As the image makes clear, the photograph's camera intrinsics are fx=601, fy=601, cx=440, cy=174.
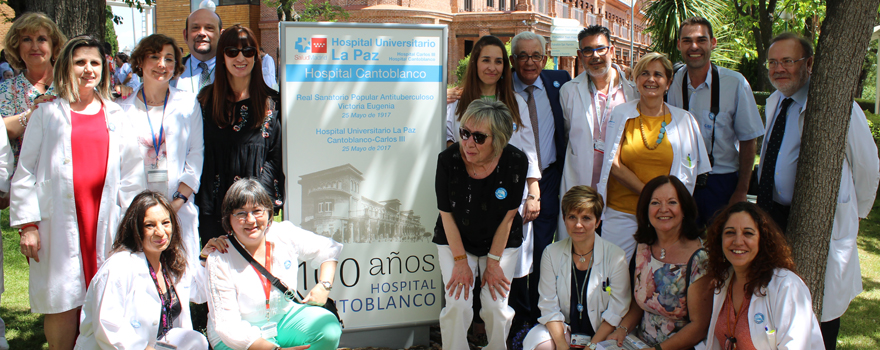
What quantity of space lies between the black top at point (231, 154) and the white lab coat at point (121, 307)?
789 mm

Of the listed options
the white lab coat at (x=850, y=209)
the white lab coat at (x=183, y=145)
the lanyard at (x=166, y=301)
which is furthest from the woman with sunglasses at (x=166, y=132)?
the white lab coat at (x=850, y=209)

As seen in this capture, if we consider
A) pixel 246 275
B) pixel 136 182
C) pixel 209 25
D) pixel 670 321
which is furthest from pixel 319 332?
pixel 209 25

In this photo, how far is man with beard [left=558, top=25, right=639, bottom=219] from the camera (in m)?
4.17

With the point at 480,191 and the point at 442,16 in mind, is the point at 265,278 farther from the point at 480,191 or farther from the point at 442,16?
the point at 442,16

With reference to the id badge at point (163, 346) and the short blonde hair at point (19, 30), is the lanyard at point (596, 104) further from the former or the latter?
the short blonde hair at point (19, 30)

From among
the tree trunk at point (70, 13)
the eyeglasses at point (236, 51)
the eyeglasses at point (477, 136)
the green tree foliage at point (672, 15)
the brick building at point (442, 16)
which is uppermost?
the brick building at point (442, 16)

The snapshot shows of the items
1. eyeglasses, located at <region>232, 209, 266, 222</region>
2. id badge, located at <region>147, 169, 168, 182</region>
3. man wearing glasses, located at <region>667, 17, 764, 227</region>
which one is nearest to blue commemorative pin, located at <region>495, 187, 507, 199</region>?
eyeglasses, located at <region>232, 209, 266, 222</region>

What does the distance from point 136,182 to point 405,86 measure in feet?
5.76

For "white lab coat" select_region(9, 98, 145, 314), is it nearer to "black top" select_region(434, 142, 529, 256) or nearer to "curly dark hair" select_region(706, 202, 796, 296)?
"black top" select_region(434, 142, 529, 256)

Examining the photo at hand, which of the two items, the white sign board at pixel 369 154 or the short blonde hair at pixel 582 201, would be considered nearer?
the short blonde hair at pixel 582 201

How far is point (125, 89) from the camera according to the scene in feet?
12.9

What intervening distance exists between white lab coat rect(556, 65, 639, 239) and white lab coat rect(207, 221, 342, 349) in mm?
1896

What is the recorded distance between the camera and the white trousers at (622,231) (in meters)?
3.96

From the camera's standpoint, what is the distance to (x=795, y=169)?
3.60 meters
